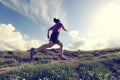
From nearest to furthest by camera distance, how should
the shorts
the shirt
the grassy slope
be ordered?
1. the grassy slope
2. the shorts
3. the shirt

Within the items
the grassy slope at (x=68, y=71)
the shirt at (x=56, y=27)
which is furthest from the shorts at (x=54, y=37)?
the grassy slope at (x=68, y=71)

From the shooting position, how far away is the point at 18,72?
2055 centimetres

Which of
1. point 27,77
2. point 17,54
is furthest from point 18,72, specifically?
point 17,54

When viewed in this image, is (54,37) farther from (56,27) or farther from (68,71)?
(68,71)

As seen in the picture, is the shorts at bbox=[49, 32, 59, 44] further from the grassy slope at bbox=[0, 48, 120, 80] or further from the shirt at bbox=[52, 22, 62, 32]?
the grassy slope at bbox=[0, 48, 120, 80]

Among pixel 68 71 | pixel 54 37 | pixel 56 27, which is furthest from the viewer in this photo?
pixel 56 27

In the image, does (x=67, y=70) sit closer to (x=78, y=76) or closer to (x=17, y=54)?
(x=78, y=76)

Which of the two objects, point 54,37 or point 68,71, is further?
point 54,37

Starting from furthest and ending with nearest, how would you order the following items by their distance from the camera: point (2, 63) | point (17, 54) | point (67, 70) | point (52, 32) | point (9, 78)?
point (17, 54), point (2, 63), point (52, 32), point (67, 70), point (9, 78)

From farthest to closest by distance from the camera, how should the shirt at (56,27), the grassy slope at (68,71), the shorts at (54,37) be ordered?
the shirt at (56,27)
the shorts at (54,37)
the grassy slope at (68,71)

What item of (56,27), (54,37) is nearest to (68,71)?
(54,37)

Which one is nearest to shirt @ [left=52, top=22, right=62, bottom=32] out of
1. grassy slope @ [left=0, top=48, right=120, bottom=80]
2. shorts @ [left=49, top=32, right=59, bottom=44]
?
shorts @ [left=49, top=32, right=59, bottom=44]

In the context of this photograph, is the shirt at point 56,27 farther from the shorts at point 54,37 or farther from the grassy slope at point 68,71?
the grassy slope at point 68,71

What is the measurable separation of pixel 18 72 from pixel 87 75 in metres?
4.46
